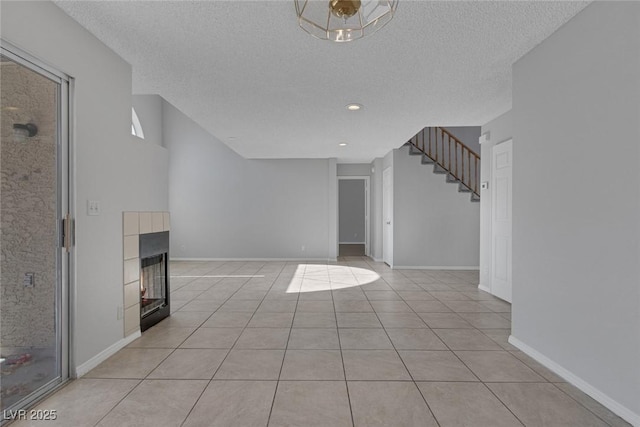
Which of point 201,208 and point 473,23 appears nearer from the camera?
point 473,23

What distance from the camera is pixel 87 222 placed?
8.04 ft

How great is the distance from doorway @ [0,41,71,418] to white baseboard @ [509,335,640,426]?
3467mm

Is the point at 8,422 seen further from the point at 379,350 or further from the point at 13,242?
the point at 379,350

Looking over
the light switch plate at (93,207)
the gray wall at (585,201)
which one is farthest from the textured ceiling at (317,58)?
the light switch plate at (93,207)

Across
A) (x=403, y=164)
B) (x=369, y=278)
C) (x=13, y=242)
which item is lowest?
(x=369, y=278)

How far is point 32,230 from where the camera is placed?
219 cm

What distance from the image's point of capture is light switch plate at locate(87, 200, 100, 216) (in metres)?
2.47

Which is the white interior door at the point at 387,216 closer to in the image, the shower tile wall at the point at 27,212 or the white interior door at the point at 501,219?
the white interior door at the point at 501,219

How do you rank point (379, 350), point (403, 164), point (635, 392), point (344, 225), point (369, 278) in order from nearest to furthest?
point (635, 392) < point (379, 350) < point (369, 278) < point (403, 164) < point (344, 225)

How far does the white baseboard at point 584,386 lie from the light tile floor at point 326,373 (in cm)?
4

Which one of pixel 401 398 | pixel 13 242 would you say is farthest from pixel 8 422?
pixel 401 398

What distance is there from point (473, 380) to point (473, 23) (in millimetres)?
2500

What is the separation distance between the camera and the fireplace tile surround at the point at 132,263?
116 inches

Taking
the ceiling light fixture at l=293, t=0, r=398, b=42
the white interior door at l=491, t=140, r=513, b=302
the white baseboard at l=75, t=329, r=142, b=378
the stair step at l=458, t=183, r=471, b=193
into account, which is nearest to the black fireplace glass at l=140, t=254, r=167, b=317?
the white baseboard at l=75, t=329, r=142, b=378
